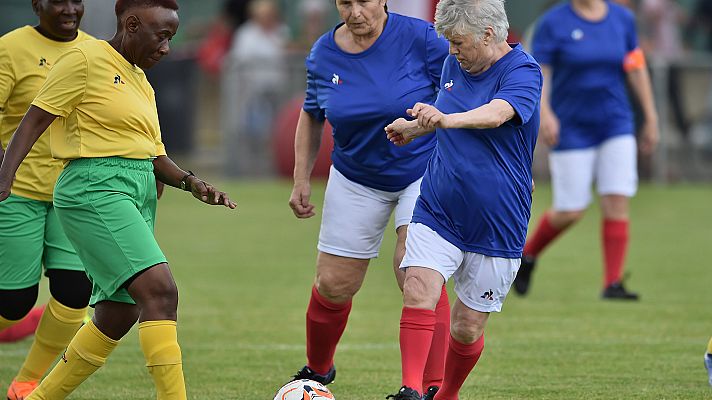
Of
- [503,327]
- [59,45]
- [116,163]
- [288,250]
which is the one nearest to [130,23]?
[116,163]

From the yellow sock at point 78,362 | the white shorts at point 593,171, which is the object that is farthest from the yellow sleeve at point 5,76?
the white shorts at point 593,171

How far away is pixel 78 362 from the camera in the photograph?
6070mm

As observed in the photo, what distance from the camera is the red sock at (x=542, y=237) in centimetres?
1088

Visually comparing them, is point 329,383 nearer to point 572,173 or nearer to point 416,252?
point 416,252

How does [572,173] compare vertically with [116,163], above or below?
below

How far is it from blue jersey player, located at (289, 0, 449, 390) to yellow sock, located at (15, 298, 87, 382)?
4.23 feet

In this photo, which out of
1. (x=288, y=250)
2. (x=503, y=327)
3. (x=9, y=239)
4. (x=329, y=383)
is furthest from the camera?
(x=288, y=250)

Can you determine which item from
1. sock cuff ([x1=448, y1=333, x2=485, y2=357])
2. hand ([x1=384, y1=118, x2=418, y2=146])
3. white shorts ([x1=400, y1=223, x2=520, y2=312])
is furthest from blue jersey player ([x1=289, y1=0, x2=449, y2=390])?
hand ([x1=384, y1=118, x2=418, y2=146])

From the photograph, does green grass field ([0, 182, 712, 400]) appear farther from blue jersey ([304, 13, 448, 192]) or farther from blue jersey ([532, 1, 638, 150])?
blue jersey ([532, 1, 638, 150])

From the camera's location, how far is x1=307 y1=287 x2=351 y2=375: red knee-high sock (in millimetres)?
7246

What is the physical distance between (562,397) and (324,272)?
1.40 meters

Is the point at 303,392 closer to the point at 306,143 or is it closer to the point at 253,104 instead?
the point at 306,143

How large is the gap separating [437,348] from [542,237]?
14.4 ft

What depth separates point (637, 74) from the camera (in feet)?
34.5
